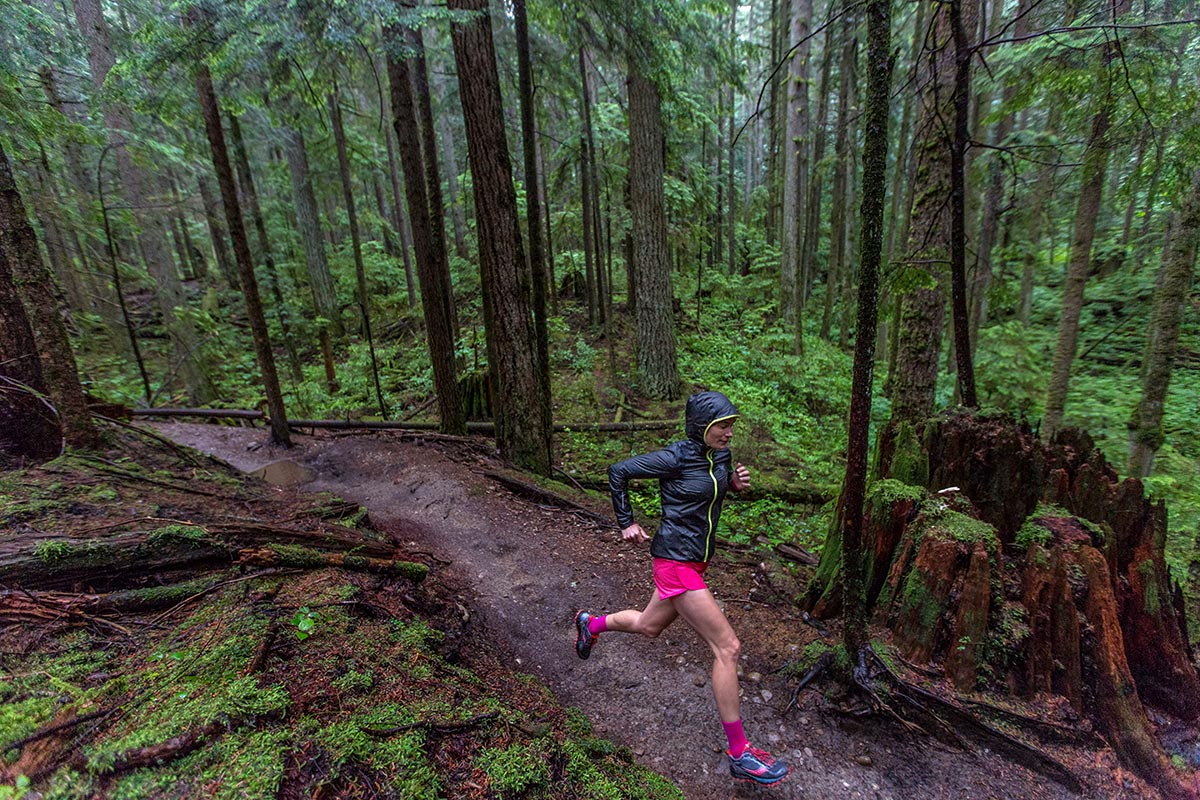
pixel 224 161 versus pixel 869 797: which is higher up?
pixel 224 161

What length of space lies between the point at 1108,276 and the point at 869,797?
2353 cm

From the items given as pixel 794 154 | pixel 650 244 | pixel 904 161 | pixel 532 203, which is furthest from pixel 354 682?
pixel 904 161

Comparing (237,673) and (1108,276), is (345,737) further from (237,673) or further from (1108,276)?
(1108,276)

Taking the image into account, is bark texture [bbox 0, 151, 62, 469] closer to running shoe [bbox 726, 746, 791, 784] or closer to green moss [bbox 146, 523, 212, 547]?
green moss [bbox 146, 523, 212, 547]

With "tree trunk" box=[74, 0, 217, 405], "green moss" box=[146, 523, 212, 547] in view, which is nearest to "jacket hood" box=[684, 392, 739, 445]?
"green moss" box=[146, 523, 212, 547]

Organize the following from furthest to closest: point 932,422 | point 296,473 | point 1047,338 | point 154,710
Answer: point 1047,338
point 296,473
point 932,422
point 154,710

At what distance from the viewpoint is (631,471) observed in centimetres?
341

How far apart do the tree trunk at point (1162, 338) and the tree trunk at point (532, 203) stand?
334 inches

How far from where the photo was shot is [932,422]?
179 inches

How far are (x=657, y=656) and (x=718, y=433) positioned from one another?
7.15 feet

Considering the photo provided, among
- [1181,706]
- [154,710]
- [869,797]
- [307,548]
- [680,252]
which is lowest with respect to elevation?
[869,797]

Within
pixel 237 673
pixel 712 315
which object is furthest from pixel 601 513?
pixel 712 315

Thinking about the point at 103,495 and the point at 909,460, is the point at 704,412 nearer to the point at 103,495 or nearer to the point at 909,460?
the point at 909,460

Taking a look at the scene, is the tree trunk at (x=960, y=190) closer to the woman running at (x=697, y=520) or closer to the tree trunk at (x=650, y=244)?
the woman running at (x=697, y=520)
